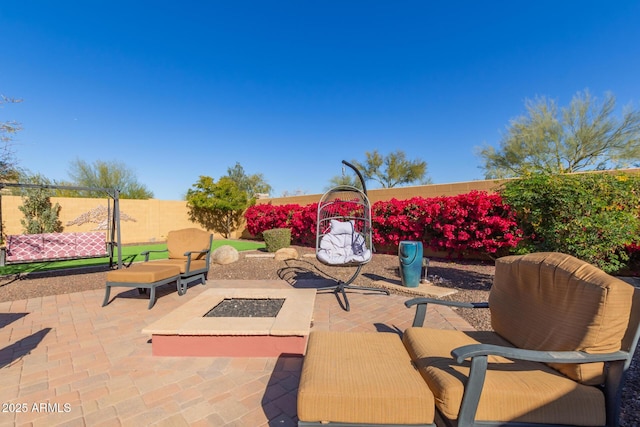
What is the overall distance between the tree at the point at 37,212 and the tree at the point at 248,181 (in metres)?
17.2

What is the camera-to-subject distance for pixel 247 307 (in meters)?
2.94

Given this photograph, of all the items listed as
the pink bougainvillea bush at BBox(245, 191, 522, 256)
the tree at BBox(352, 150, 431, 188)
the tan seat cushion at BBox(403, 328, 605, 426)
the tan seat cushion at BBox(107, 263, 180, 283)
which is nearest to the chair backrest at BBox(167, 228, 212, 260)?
the tan seat cushion at BBox(107, 263, 180, 283)

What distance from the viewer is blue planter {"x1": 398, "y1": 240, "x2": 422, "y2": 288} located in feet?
13.9

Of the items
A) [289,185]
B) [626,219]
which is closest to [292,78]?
[626,219]

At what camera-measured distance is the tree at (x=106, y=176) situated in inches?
637

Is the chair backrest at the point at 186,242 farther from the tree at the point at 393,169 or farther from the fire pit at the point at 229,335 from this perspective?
the tree at the point at 393,169

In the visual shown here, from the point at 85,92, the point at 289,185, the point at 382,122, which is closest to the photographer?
the point at 85,92

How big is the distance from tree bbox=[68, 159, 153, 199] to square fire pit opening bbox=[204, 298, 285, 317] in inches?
657

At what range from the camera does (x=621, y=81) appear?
8.59 metres

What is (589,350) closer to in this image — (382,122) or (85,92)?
(85,92)

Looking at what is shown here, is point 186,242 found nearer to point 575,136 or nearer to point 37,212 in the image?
point 37,212

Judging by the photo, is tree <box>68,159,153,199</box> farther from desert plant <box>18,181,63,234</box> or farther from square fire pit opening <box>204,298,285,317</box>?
square fire pit opening <box>204,298,285,317</box>

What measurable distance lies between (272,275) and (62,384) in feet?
11.9

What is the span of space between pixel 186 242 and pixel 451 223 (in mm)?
5524
